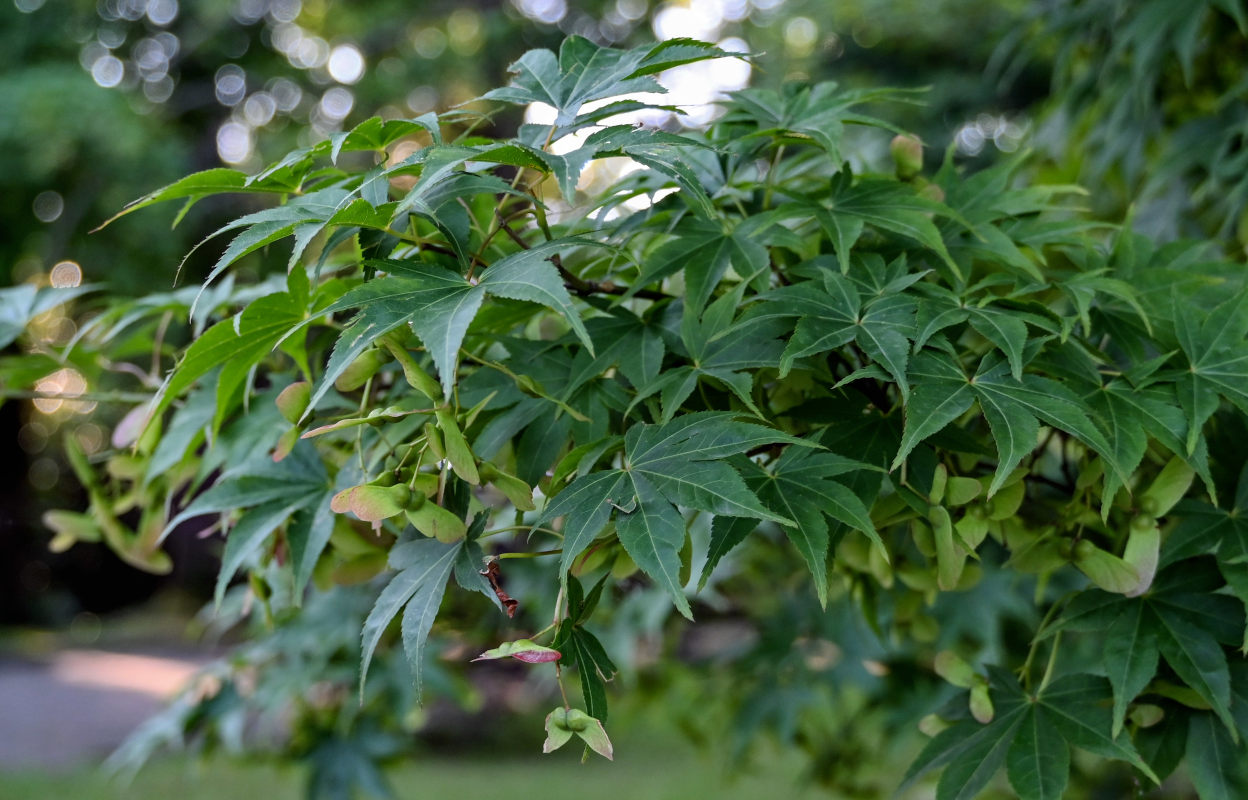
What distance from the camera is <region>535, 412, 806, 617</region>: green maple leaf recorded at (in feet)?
2.00

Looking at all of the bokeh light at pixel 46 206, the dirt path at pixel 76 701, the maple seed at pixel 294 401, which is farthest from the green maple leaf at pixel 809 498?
the bokeh light at pixel 46 206

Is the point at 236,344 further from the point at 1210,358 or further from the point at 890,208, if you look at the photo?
the point at 1210,358

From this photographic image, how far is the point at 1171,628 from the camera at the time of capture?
78 cm

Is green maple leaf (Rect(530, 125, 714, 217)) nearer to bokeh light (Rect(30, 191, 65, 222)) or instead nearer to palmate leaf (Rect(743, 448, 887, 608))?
palmate leaf (Rect(743, 448, 887, 608))

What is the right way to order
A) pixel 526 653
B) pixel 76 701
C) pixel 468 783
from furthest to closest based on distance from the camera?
pixel 76 701, pixel 468 783, pixel 526 653

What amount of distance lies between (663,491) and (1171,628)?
44cm

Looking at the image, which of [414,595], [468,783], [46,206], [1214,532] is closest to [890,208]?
[1214,532]

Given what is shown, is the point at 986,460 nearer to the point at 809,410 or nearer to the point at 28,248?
the point at 809,410

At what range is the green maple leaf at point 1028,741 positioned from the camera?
0.78 m

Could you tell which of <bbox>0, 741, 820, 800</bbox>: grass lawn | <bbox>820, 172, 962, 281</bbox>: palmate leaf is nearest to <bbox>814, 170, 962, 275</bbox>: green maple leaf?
<bbox>820, 172, 962, 281</bbox>: palmate leaf

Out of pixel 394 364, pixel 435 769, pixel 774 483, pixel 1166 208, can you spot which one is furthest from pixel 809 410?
pixel 435 769

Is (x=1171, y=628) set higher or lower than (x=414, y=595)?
lower

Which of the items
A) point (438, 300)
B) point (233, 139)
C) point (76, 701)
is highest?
point (438, 300)

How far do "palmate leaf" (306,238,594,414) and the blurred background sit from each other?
0.68 m
